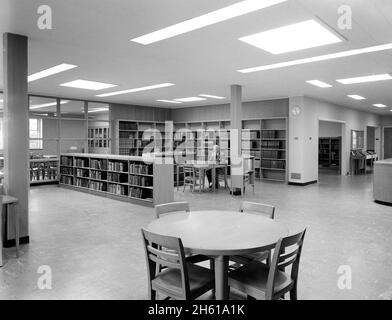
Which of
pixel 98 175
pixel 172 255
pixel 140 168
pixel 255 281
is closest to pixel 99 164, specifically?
pixel 98 175

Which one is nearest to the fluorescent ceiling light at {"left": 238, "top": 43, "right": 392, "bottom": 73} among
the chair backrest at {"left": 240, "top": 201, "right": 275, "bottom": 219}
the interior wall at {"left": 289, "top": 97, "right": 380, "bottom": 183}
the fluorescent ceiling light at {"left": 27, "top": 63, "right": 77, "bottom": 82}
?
the chair backrest at {"left": 240, "top": 201, "right": 275, "bottom": 219}

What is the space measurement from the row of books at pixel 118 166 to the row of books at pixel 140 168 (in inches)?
14.9

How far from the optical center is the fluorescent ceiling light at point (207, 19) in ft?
12.1

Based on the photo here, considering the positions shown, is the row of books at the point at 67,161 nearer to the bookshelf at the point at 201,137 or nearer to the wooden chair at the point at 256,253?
the bookshelf at the point at 201,137

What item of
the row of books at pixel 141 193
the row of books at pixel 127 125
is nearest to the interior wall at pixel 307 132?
the row of books at pixel 141 193

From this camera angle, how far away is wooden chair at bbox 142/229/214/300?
7.42 feet

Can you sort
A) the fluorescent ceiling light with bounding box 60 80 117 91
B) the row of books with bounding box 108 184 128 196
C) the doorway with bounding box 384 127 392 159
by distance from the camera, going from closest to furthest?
the row of books with bounding box 108 184 128 196 < the fluorescent ceiling light with bounding box 60 80 117 91 < the doorway with bounding box 384 127 392 159

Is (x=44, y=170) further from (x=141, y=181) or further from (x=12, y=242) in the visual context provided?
(x=12, y=242)

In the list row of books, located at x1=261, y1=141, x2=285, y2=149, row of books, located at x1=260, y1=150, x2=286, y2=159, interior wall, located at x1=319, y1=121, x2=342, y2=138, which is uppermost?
interior wall, located at x1=319, y1=121, x2=342, y2=138

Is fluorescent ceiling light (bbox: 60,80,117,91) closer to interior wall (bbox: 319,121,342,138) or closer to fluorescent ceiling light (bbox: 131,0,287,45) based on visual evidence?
fluorescent ceiling light (bbox: 131,0,287,45)

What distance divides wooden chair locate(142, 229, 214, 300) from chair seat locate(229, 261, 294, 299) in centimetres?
21

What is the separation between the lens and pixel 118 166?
28.0 ft
